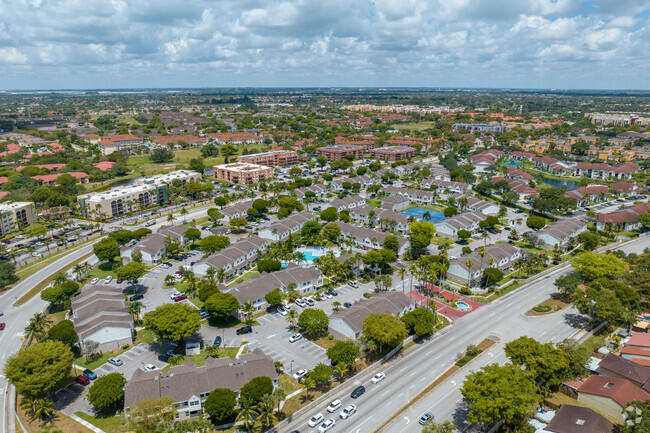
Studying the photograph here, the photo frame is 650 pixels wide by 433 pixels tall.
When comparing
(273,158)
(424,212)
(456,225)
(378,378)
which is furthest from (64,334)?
(273,158)

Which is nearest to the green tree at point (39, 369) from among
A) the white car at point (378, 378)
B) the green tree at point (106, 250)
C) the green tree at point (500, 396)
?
the green tree at point (106, 250)

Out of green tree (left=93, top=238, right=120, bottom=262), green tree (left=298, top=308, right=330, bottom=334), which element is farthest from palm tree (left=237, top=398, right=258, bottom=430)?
green tree (left=93, top=238, right=120, bottom=262)

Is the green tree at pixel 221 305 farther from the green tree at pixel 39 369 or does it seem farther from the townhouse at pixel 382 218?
the townhouse at pixel 382 218

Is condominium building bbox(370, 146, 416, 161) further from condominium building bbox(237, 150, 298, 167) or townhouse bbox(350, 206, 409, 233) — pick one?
townhouse bbox(350, 206, 409, 233)

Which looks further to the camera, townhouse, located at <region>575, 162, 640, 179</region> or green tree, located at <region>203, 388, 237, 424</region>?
townhouse, located at <region>575, 162, 640, 179</region>

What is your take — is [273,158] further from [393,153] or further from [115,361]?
[115,361]

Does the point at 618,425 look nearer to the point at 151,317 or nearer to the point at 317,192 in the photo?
the point at 151,317

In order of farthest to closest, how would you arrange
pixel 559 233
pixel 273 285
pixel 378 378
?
pixel 559 233
pixel 273 285
pixel 378 378
